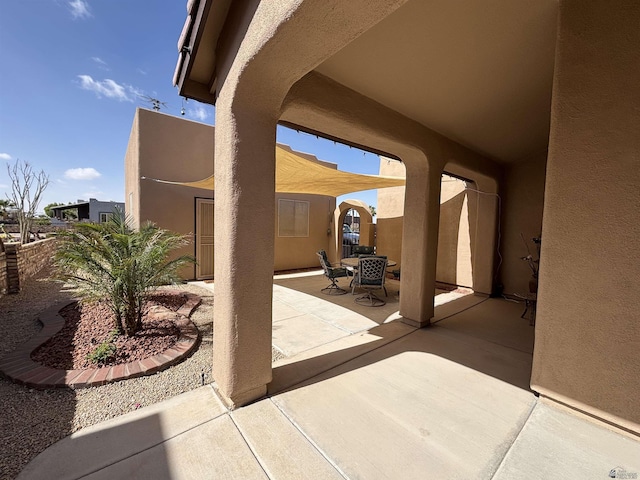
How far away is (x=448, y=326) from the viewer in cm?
522

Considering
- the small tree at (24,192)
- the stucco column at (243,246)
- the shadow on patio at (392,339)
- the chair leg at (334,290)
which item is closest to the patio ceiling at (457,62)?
the stucco column at (243,246)

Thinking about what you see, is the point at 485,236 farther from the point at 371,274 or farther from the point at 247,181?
the point at 247,181

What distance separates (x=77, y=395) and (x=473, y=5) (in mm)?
5932

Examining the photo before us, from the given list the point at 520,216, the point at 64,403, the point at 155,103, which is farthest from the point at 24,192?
the point at 520,216

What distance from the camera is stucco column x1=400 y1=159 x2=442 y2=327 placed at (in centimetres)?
489

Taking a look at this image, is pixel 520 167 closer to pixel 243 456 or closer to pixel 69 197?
pixel 243 456

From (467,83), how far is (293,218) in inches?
357

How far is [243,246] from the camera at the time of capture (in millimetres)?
2537

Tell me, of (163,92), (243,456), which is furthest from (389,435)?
(163,92)

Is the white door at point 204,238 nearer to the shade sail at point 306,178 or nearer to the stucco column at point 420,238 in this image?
the shade sail at point 306,178

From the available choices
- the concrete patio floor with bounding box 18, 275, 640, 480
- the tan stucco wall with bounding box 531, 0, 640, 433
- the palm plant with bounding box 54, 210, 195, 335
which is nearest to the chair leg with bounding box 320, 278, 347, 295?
the concrete patio floor with bounding box 18, 275, 640, 480

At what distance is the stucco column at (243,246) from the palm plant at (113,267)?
230 centimetres

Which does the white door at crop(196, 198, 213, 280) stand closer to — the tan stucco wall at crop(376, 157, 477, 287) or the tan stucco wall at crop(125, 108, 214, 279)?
the tan stucco wall at crop(125, 108, 214, 279)

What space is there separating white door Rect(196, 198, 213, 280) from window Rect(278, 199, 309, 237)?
3.01 metres
